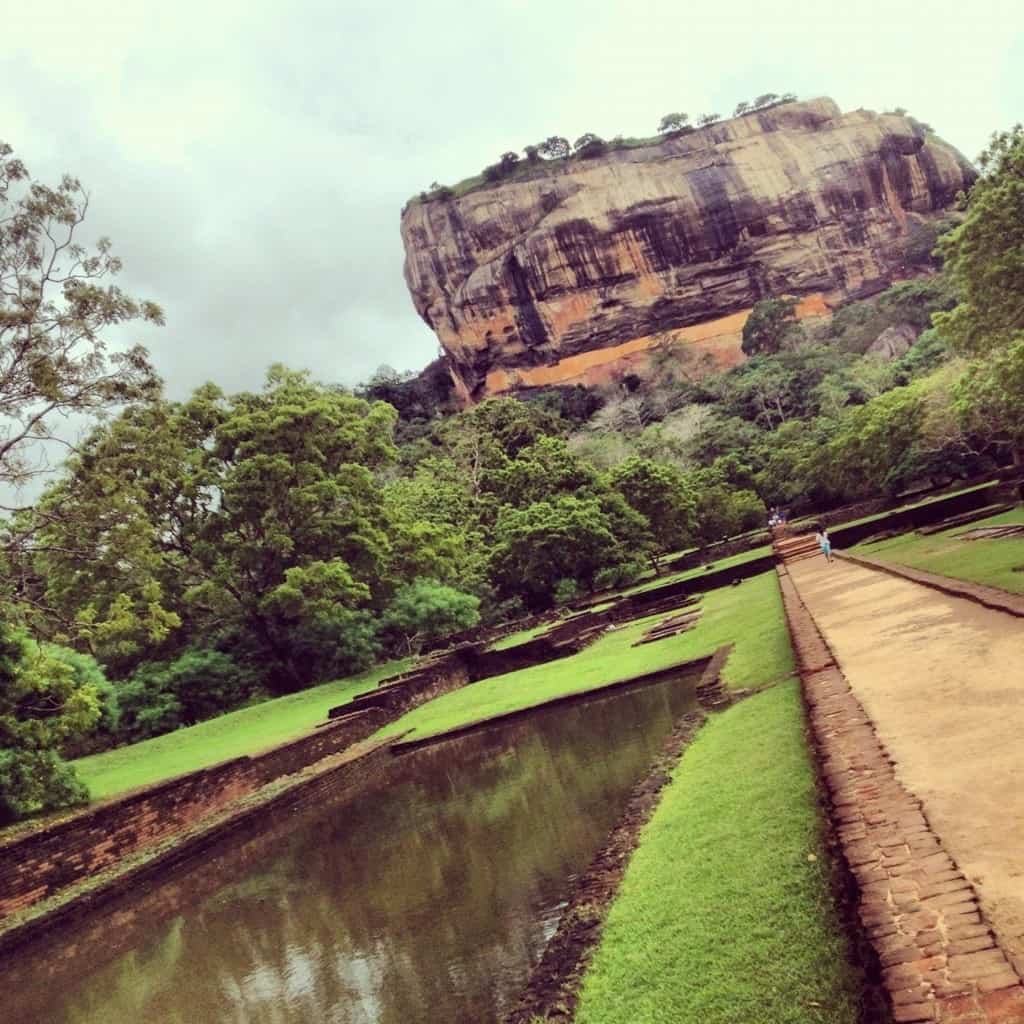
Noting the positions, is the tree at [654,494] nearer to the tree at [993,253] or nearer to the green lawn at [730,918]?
the tree at [993,253]

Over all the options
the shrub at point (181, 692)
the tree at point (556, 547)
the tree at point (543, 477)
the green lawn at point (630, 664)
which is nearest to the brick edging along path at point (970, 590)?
the green lawn at point (630, 664)

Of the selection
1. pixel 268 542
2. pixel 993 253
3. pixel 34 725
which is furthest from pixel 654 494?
pixel 34 725

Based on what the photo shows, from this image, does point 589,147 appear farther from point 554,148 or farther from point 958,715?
point 958,715

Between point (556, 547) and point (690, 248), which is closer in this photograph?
point (556, 547)

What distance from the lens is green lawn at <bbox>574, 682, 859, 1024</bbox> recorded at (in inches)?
115

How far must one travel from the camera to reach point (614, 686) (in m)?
11.5

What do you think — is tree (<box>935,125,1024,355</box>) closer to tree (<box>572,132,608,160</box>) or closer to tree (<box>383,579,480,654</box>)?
tree (<box>383,579,480,654</box>)

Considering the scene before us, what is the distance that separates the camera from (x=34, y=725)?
10469mm

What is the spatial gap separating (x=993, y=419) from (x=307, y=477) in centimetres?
2045

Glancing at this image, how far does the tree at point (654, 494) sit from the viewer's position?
31422 millimetres

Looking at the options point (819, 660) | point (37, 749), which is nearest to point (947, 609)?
point (819, 660)

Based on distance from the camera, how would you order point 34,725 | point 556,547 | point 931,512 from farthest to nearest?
point 556,547 → point 931,512 → point 34,725

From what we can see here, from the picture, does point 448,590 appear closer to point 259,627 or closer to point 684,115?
point 259,627

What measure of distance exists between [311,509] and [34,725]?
11583 millimetres
